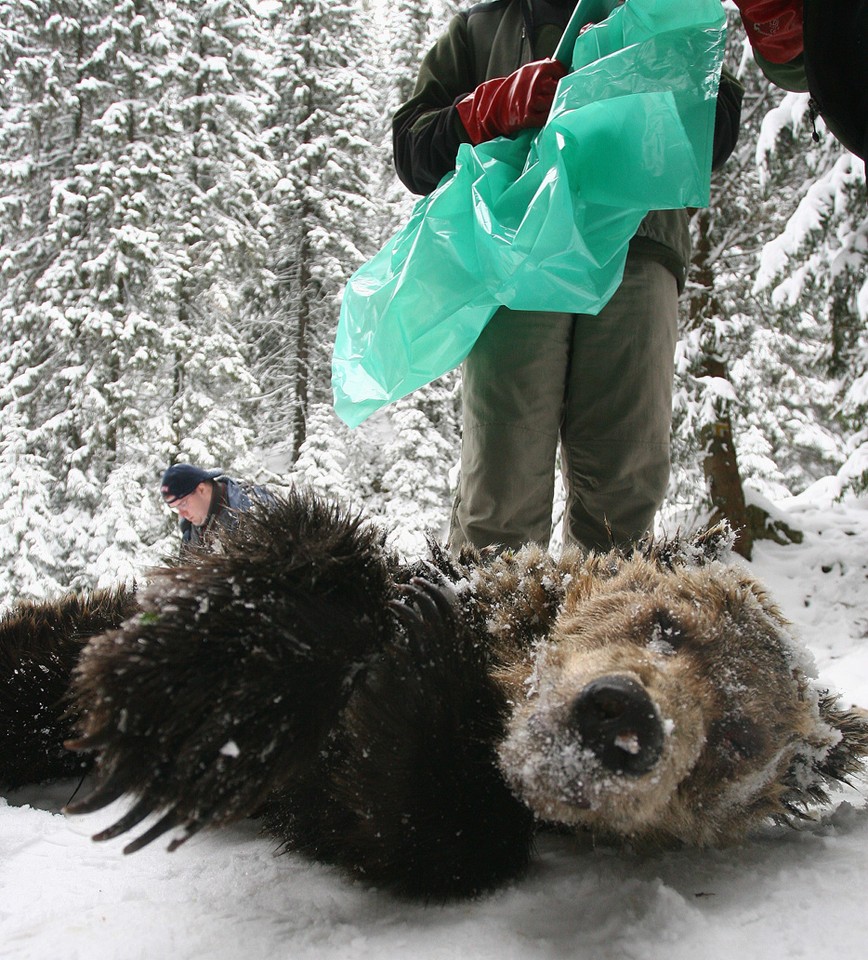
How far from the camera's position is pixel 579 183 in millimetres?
2262

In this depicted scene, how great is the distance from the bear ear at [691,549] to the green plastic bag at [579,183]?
33.5 inches

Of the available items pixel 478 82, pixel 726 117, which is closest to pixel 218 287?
pixel 478 82

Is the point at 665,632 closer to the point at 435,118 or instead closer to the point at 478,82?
the point at 435,118

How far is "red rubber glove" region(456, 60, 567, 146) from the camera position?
2.40 metres

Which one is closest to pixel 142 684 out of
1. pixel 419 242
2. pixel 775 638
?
pixel 775 638

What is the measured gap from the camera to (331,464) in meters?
15.5

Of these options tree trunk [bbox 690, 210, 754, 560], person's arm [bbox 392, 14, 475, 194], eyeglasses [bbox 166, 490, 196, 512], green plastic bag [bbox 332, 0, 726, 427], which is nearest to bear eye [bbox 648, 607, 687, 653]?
green plastic bag [bbox 332, 0, 726, 427]

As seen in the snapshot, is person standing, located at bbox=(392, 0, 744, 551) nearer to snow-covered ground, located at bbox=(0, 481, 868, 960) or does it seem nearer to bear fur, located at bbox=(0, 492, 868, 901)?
bear fur, located at bbox=(0, 492, 868, 901)

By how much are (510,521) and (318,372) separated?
50.0 feet

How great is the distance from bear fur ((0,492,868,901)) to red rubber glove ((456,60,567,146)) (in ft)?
5.63

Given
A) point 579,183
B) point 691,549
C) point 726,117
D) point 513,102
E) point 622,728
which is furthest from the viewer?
point 726,117

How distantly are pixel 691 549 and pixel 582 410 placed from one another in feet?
A: 3.09

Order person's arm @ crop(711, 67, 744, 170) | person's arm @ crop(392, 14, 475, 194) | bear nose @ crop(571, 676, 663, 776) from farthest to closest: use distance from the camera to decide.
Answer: person's arm @ crop(392, 14, 475, 194) → person's arm @ crop(711, 67, 744, 170) → bear nose @ crop(571, 676, 663, 776)

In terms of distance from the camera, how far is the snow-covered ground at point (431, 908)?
1.02m
